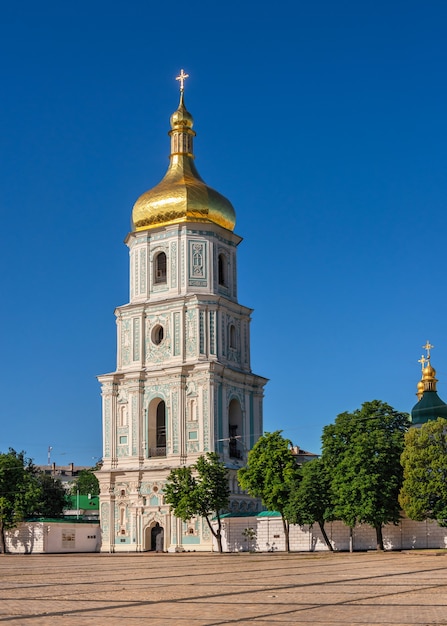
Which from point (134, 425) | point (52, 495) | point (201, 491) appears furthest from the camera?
point (52, 495)

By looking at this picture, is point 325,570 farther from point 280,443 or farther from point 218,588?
point 280,443

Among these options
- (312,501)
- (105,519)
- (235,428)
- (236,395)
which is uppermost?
(236,395)

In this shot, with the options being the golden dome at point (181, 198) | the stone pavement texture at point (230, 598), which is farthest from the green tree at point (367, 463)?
the stone pavement texture at point (230, 598)

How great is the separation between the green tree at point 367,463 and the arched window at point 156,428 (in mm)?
13540

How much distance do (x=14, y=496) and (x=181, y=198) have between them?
77.3 feet

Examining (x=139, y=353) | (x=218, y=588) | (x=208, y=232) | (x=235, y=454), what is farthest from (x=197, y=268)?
(x=218, y=588)

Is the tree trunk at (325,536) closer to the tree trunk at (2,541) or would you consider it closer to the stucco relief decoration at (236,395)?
the stucco relief decoration at (236,395)

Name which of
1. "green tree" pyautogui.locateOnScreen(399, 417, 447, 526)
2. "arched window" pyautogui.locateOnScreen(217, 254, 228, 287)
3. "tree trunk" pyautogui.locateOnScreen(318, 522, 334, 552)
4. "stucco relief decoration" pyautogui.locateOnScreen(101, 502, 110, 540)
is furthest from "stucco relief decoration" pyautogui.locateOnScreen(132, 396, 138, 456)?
"green tree" pyautogui.locateOnScreen(399, 417, 447, 526)

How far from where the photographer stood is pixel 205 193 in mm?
66625

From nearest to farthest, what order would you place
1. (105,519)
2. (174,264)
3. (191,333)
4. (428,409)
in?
1. (105,519)
2. (191,333)
3. (174,264)
4. (428,409)

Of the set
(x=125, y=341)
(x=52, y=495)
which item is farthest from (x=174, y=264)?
(x=52, y=495)

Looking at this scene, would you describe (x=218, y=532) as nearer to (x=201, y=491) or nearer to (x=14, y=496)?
(x=201, y=491)

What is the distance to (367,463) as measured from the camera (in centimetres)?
5078

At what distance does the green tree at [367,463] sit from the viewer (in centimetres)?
4981
